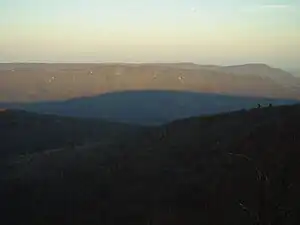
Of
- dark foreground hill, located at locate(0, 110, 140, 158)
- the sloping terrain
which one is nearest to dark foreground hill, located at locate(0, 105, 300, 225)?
dark foreground hill, located at locate(0, 110, 140, 158)

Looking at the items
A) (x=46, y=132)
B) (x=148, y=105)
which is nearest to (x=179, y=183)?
(x=46, y=132)

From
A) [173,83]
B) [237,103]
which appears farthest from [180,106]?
[173,83]

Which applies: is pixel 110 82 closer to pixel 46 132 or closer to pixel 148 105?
pixel 148 105

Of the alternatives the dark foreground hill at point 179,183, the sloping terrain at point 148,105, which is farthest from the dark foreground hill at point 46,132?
the sloping terrain at point 148,105

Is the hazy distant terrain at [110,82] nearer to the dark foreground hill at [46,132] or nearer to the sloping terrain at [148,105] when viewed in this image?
the sloping terrain at [148,105]

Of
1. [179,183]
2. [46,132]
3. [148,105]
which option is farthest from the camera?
[148,105]

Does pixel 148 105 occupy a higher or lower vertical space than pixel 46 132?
lower
